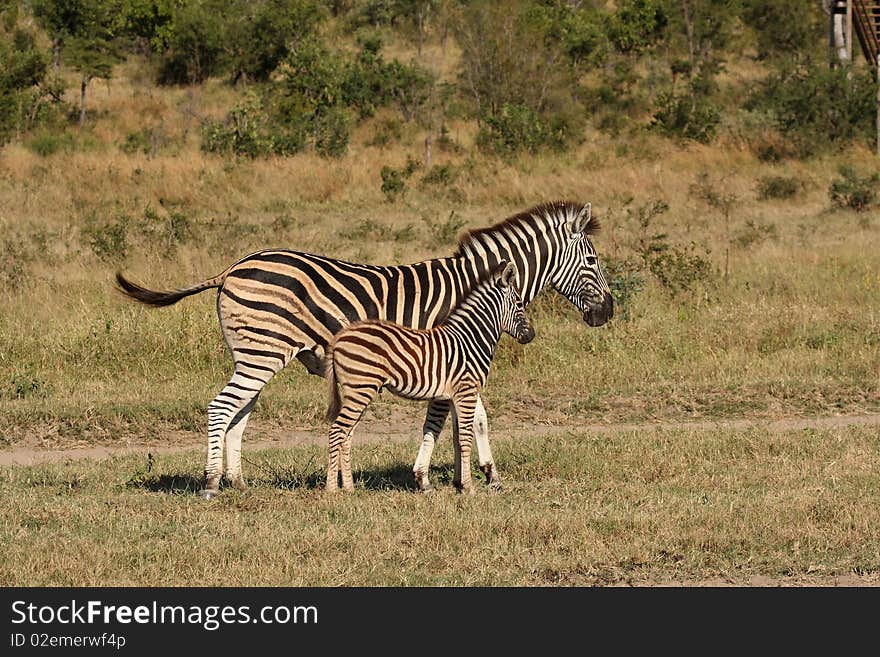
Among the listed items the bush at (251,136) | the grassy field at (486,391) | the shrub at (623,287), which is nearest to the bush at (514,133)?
the grassy field at (486,391)

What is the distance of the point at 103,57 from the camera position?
99.8 ft

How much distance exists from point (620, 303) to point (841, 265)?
355cm

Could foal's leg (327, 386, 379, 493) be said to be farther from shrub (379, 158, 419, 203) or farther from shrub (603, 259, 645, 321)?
shrub (379, 158, 419, 203)

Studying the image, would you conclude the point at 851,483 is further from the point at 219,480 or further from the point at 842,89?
the point at 842,89

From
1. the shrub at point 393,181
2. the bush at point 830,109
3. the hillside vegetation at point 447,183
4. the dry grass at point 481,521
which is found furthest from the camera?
the bush at point 830,109

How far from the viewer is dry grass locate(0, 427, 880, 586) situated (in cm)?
625

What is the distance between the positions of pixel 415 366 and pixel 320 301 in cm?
85

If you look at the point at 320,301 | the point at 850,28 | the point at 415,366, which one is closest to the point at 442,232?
the point at 320,301

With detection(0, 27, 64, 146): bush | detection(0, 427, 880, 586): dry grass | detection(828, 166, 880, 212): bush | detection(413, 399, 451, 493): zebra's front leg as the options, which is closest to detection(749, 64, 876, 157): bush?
detection(828, 166, 880, 212): bush

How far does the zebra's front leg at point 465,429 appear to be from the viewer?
7.77m

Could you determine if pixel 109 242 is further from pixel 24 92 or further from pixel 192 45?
pixel 192 45

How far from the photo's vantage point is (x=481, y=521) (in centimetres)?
693

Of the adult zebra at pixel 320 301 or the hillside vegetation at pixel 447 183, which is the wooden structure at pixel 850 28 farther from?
the adult zebra at pixel 320 301

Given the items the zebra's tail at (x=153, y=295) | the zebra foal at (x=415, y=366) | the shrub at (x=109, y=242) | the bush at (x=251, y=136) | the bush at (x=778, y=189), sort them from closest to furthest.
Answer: the zebra foal at (x=415, y=366) < the zebra's tail at (x=153, y=295) < the shrub at (x=109, y=242) < the bush at (x=778, y=189) < the bush at (x=251, y=136)
